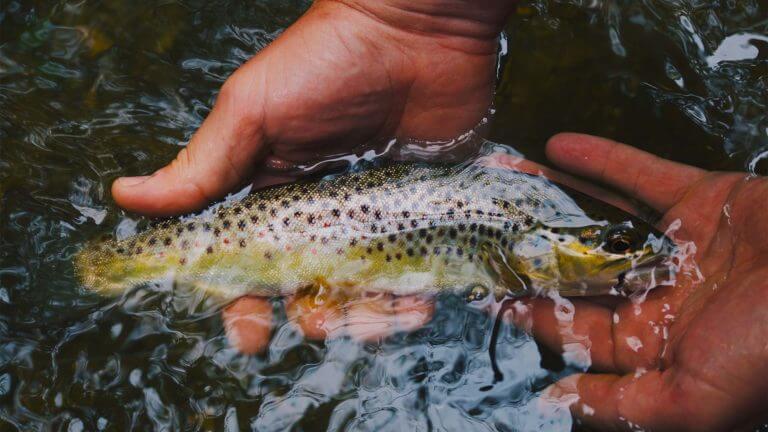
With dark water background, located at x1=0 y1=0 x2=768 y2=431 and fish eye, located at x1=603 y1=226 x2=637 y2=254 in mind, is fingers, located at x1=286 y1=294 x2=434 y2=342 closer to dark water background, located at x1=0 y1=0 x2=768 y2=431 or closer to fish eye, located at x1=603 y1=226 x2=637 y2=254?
dark water background, located at x1=0 y1=0 x2=768 y2=431

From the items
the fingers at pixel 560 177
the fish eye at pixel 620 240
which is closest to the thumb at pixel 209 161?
the fingers at pixel 560 177

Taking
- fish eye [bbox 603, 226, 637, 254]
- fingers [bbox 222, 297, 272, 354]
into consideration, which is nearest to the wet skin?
fingers [bbox 222, 297, 272, 354]

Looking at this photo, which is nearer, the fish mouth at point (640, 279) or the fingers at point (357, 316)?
the fish mouth at point (640, 279)

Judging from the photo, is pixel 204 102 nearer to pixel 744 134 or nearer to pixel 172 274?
pixel 172 274

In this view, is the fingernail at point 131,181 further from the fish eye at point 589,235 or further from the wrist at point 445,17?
the fish eye at point 589,235

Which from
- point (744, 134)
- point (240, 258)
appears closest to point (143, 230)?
point (240, 258)

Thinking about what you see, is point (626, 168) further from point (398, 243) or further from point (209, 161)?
point (209, 161)
